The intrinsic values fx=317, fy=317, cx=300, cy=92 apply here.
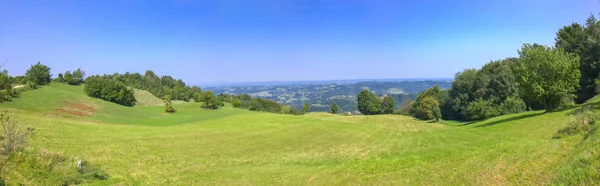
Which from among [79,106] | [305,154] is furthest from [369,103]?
[305,154]

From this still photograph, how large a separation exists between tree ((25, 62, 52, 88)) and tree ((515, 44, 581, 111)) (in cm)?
8978

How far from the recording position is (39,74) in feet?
242

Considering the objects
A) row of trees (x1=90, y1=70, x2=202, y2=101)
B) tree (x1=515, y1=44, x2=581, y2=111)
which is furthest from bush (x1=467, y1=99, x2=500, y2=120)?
row of trees (x1=90, y1=70, x2=202, y2=101)

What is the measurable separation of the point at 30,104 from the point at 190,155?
35.9 m

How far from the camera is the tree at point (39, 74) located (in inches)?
2773

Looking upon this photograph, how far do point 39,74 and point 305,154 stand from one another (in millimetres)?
76918

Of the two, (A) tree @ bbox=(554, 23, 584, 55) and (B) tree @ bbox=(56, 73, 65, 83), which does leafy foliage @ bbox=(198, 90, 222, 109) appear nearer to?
(B) tree @ bbox=(56, 73, 65, 83)

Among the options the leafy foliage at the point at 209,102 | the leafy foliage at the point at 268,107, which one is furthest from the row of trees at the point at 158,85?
the leafy foliage at the point at 209,102

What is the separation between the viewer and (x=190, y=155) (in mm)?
26859

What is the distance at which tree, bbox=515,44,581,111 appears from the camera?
109 feet

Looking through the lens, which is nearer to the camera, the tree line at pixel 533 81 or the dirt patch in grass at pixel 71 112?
the tree line at pixel 533 81

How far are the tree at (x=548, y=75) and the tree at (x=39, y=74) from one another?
8978cm

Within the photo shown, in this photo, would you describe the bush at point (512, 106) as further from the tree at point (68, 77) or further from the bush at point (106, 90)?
the tree at point (68, 77)

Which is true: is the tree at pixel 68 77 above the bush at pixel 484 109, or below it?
above
